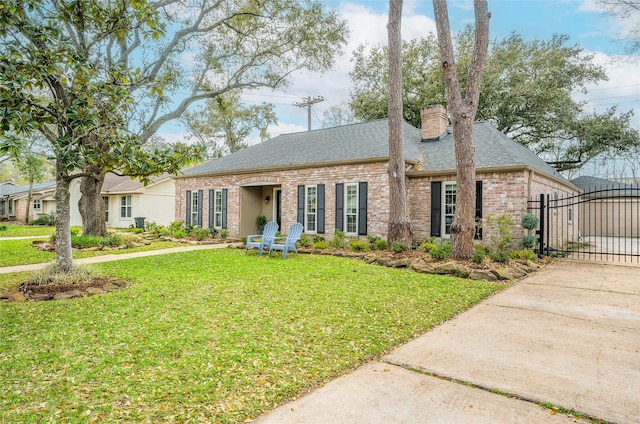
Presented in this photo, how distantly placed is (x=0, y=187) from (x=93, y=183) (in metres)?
33.5

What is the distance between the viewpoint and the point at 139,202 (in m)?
23.1

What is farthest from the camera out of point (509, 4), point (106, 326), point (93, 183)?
point (93, 183)

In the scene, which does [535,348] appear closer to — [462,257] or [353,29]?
[462,257]

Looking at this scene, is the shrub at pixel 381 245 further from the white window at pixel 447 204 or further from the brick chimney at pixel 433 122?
the brick chimney at pixel 433 122

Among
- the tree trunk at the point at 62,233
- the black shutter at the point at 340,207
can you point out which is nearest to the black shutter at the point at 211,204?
the black shutter at the point at 340,207

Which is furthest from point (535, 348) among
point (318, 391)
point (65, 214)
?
point (65, 214)

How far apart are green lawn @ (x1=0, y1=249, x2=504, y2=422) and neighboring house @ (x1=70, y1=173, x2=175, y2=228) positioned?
54.5 ft

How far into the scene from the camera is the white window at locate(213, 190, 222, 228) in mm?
16464

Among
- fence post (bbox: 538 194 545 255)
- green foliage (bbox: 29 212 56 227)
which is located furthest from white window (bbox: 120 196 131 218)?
fence post (bbox: 538 194 545 255)

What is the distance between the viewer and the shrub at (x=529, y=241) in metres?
9.95

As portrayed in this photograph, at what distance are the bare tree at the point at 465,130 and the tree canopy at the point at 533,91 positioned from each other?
12.5 m

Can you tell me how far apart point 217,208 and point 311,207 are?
5237mm

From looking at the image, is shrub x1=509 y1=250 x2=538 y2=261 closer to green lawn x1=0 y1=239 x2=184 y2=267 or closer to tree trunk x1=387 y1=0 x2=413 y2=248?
tree trunk x1=387 y1=0 x2=413 y2=248

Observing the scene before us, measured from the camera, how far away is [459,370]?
3316mm
